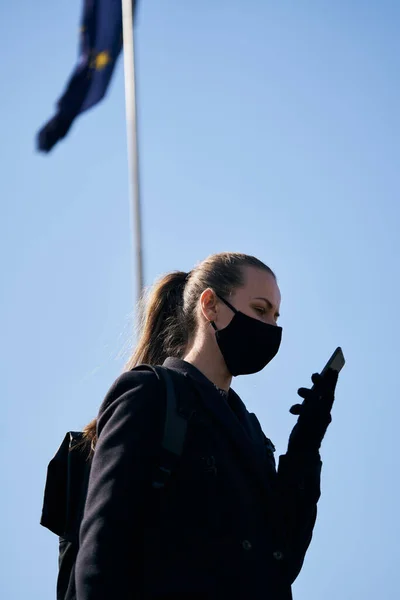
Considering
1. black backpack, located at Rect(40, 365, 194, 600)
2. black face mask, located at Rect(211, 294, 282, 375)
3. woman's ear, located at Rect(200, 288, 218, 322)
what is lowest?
black backpack, located at Rect(40, 365, 194, 600)

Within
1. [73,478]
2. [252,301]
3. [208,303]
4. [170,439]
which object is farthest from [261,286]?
[73,478]

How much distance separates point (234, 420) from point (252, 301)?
83 centimetres

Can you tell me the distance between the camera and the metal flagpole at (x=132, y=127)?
899 cm

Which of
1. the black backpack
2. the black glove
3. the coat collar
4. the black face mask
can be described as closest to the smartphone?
the black glove

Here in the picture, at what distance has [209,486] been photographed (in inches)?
187

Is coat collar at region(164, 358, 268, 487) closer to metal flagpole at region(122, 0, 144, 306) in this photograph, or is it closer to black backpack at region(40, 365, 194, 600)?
black backpack at region(40, 365, 194, 600)

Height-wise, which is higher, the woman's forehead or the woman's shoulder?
the woman's forehead

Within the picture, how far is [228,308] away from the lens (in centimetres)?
582

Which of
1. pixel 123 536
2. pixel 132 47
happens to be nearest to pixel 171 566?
pixel 123 536

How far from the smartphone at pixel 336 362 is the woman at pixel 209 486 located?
61mm

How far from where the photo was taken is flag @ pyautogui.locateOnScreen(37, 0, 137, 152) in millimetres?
12766

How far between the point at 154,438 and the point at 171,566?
1.84 feet

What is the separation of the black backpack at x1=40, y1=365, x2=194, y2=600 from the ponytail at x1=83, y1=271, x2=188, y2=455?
0.92 m

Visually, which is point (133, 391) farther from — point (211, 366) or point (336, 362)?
point (336, 362)
